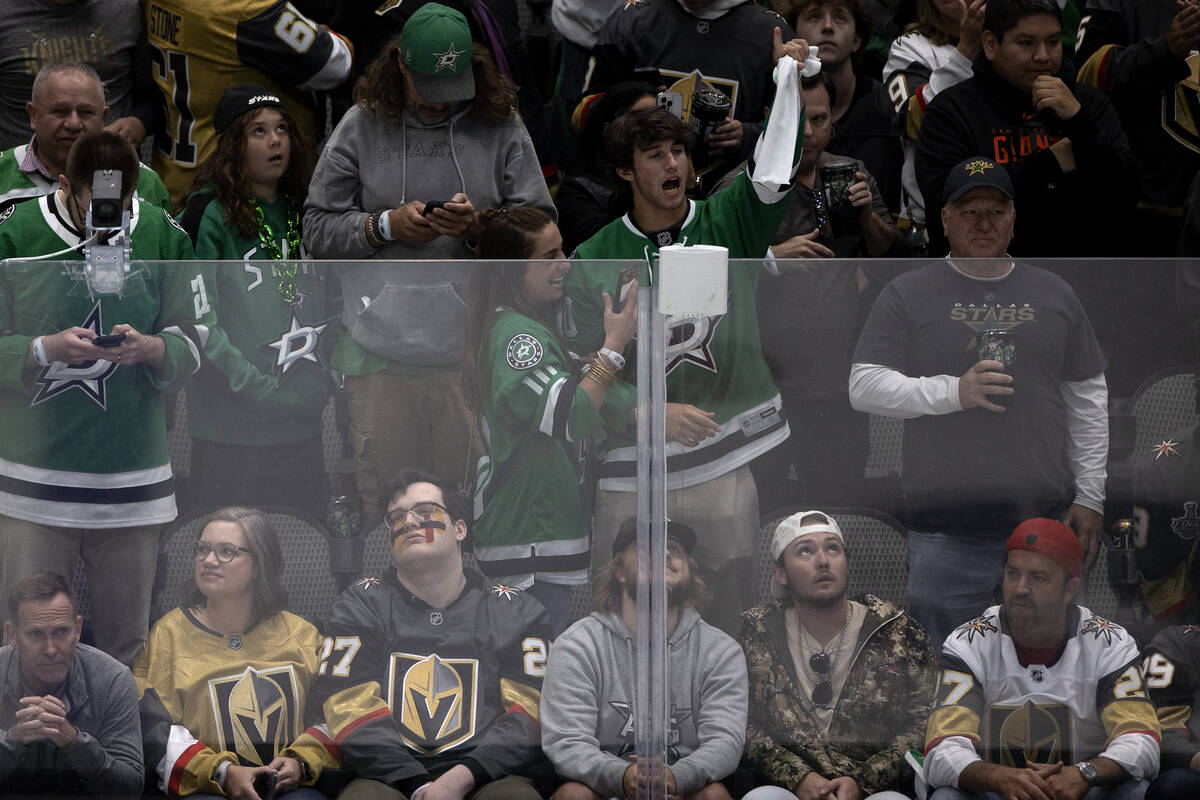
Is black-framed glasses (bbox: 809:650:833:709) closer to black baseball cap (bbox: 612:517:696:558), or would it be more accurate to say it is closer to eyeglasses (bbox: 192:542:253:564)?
black baseball cap (bbox: 612:517:696:558)

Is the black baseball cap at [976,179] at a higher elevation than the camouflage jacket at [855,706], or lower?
higher

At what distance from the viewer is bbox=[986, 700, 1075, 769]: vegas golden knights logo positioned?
4.09m

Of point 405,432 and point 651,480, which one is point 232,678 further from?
point 651,480

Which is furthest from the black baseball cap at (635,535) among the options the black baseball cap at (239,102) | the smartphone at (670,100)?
the black baseball cap at (239,102)

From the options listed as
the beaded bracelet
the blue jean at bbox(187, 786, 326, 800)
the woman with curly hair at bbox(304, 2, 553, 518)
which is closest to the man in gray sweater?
the blue jean at bbox(187, 786, 326, 800)

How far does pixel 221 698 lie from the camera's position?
4098 mm

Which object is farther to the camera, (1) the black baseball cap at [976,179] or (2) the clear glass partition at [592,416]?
(1) the black baseball cap at [976,179]

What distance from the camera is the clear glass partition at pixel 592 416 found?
4137 mm

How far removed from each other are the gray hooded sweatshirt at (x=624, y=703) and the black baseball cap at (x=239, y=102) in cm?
259

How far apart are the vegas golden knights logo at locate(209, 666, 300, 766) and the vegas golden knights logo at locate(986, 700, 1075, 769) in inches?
69.6

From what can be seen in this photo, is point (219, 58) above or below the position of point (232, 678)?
above

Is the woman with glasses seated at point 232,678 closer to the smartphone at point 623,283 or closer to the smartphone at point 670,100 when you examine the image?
the smartphone at point 623,283

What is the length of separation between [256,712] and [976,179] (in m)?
2.79

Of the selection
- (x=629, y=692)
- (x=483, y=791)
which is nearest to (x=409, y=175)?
(x=629, y=692)
